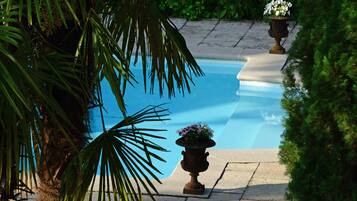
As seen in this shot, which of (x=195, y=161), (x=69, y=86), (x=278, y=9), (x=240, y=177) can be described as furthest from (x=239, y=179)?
(x=278, y=9)

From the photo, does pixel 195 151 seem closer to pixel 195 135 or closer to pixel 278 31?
pixel 195 135

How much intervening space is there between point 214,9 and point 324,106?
9178 mm

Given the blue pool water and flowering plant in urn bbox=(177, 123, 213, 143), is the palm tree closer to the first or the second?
flowering plant in urn bbox=(177, 123, 213, 143)

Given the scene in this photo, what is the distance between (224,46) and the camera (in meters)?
11.5

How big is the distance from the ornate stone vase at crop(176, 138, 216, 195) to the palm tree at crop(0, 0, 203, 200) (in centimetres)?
171

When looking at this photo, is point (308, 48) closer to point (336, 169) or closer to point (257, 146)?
point (336, 169)

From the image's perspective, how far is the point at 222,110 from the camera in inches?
402

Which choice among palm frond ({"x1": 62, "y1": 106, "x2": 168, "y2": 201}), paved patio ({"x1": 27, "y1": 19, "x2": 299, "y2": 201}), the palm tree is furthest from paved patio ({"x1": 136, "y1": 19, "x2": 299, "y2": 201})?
palm frond ({"x1": 62, "y1": 106, "x2": 168, "y2": 201})

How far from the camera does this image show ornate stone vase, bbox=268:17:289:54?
418 inches

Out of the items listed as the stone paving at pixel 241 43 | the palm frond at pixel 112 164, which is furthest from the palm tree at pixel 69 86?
the stone paving at pixel 241 43

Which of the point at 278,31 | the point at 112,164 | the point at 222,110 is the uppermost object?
the point at 112,164

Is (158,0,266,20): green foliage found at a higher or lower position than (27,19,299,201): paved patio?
higher

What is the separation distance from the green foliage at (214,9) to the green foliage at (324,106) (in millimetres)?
8356

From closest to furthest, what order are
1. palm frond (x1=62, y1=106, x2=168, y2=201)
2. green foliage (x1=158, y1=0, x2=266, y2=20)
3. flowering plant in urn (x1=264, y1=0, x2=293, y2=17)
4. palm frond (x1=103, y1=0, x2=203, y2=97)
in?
palm frond (x1=62, y1=106, x2=168, y2=201) < palm frond (x1=103, y1=0, x2=203, y2=97) < flowering plant in urn (x1=264, y1=0, x2=293, y2=17) < green foliage (x1=158, y1=0, x2=266, y2=20)
